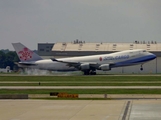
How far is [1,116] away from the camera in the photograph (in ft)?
79.6

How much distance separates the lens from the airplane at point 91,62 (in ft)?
305

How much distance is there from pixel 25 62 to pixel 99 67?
1502 centimetres

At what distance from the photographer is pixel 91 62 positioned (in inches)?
3703

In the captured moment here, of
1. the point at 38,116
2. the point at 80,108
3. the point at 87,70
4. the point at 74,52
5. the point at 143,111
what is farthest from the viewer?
the point at 74,52

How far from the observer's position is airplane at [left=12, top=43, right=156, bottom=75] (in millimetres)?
93062

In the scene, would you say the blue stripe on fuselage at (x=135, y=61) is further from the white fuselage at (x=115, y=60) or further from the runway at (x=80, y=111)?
the runway at (x=80, y=111)

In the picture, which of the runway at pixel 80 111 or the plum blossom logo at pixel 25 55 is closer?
the runway at pixel 80 111

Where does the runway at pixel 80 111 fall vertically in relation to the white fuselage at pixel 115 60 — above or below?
below

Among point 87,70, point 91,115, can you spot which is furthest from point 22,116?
point 87,70

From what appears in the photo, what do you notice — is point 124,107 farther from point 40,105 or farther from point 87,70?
point 87,70

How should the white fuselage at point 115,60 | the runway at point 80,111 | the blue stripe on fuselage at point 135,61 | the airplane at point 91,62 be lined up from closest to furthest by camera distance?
1. the runway at point 80,111
2. the airplane at point 91,62
3. the white fuselage at point 115,60
4. the blue stripe on fuselage at point 135,61

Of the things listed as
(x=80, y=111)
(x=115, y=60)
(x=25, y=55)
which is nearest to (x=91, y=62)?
(x=115, y=60)

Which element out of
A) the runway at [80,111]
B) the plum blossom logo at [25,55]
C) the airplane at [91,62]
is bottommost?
the runway at [80,111]

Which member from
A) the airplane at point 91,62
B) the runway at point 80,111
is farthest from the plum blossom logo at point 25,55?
the runway at point 80,111
